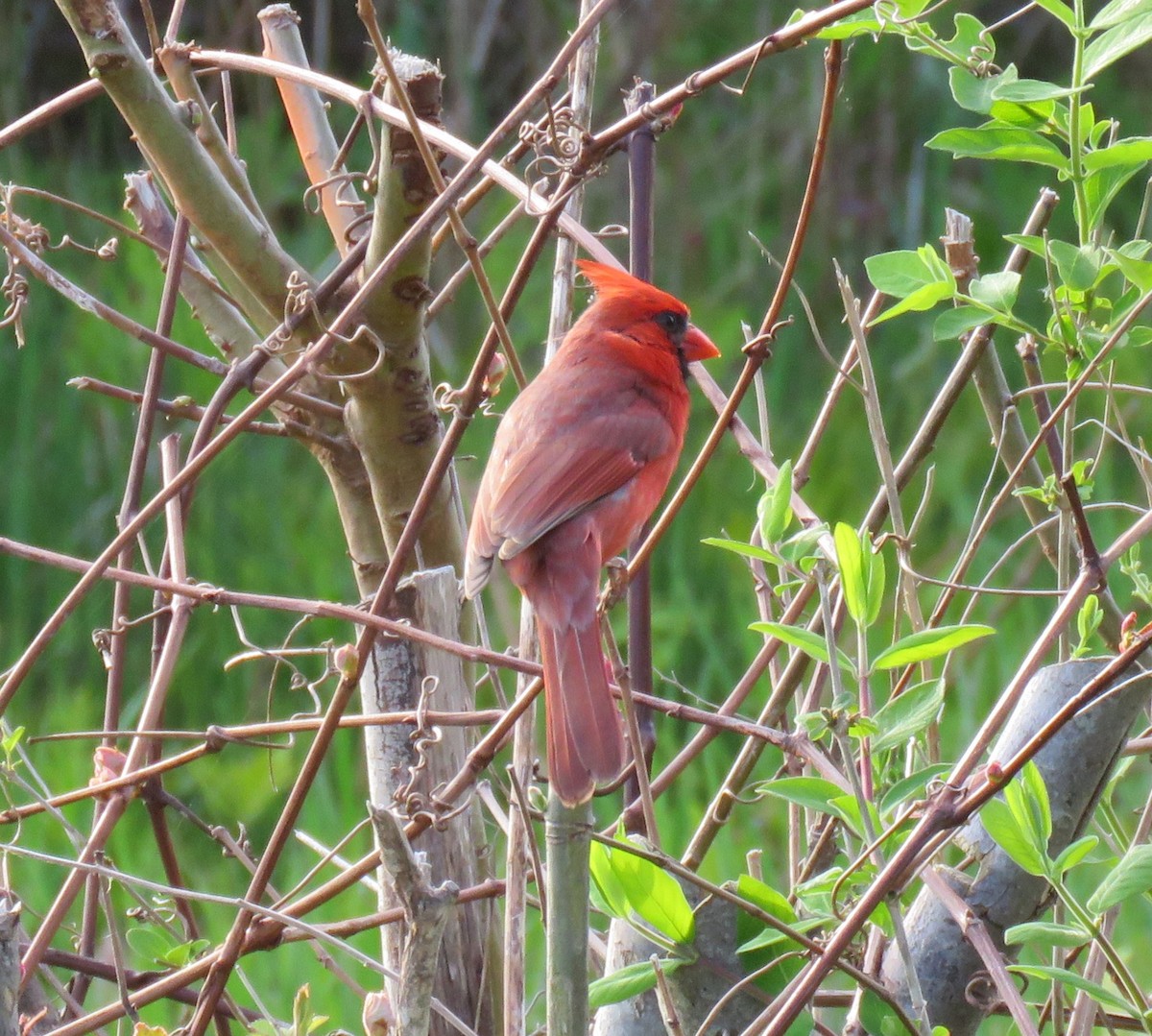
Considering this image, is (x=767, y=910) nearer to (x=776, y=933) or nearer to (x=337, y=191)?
(x=776, y=933)

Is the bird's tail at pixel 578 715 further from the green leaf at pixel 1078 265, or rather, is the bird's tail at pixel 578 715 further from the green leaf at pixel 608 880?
the green leaf at pixel 1078 265

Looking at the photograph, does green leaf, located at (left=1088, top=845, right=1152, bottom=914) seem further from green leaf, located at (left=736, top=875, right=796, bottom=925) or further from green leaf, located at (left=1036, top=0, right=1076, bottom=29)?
green leaf, located at (left=1036, top=0, right=1076, bottom=29)

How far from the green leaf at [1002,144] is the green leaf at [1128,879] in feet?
1.58

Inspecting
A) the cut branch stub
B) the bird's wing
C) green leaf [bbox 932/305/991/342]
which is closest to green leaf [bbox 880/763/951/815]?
green leaf [bbox 932/305/991/342]

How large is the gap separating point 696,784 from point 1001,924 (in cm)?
236

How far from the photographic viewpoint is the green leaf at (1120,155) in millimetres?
1170

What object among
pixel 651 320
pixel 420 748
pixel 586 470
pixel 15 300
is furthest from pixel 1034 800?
pixel 651 320

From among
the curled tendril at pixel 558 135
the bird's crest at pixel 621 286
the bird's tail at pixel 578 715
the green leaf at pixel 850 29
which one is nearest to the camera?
the green leaf at pixel 850 29

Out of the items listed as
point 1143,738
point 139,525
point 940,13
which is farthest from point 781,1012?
point 940,13

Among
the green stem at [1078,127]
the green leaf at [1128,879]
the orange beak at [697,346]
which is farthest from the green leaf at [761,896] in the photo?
the orange beak at [697,346]

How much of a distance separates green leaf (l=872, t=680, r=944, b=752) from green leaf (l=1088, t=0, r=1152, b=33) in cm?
47

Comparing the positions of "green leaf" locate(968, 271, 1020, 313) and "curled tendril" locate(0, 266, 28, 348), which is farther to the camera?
"curled tendril" locate(0, 266, 28, 348)

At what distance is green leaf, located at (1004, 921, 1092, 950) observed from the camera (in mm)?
1112

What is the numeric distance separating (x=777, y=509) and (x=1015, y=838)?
0.96 ft
